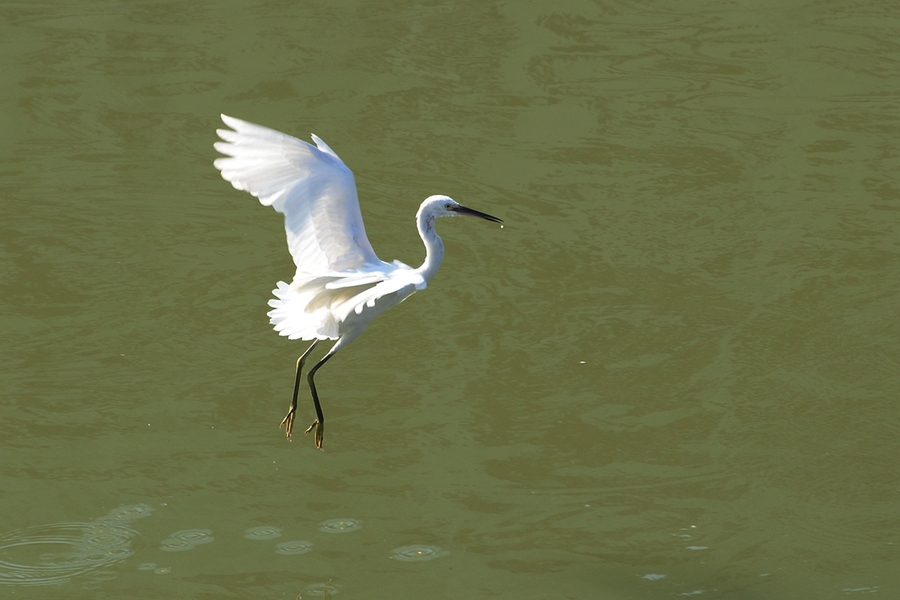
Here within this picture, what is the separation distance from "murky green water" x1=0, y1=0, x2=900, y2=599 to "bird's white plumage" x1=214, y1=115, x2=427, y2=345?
73 cm

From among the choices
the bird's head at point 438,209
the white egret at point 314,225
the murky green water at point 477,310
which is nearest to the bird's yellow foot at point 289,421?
the white egret at point 314,225

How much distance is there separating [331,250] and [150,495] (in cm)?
127

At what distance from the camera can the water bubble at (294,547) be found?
15.9 feet

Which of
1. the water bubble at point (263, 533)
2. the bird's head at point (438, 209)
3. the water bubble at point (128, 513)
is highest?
the bird's head at point (438, 209)

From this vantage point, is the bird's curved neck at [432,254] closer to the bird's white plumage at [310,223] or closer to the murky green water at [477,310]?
the bird's white plumage at [310,223]

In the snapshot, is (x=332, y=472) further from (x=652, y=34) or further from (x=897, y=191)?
(x=652, y=34)

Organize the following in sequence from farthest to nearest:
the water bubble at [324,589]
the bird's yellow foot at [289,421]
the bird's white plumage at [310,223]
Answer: the bird's yellow foot at [289,421] → the bird's white plumage at [310,223] → the water bubble at [324,589]

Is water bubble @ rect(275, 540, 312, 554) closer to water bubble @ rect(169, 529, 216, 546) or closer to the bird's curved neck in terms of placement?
water bubble @ rect(169, 529, 216, 546)

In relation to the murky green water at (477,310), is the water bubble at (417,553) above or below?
below

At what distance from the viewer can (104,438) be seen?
5480 mm

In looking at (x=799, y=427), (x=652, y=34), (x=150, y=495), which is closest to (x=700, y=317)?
(x=799, y=427)

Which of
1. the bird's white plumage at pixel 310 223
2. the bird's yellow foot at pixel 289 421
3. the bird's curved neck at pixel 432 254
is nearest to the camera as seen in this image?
the bird's white plumage at pixel 310 223

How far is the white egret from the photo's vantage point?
4.94 meters

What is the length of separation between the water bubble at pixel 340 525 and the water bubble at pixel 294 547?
110 mm
